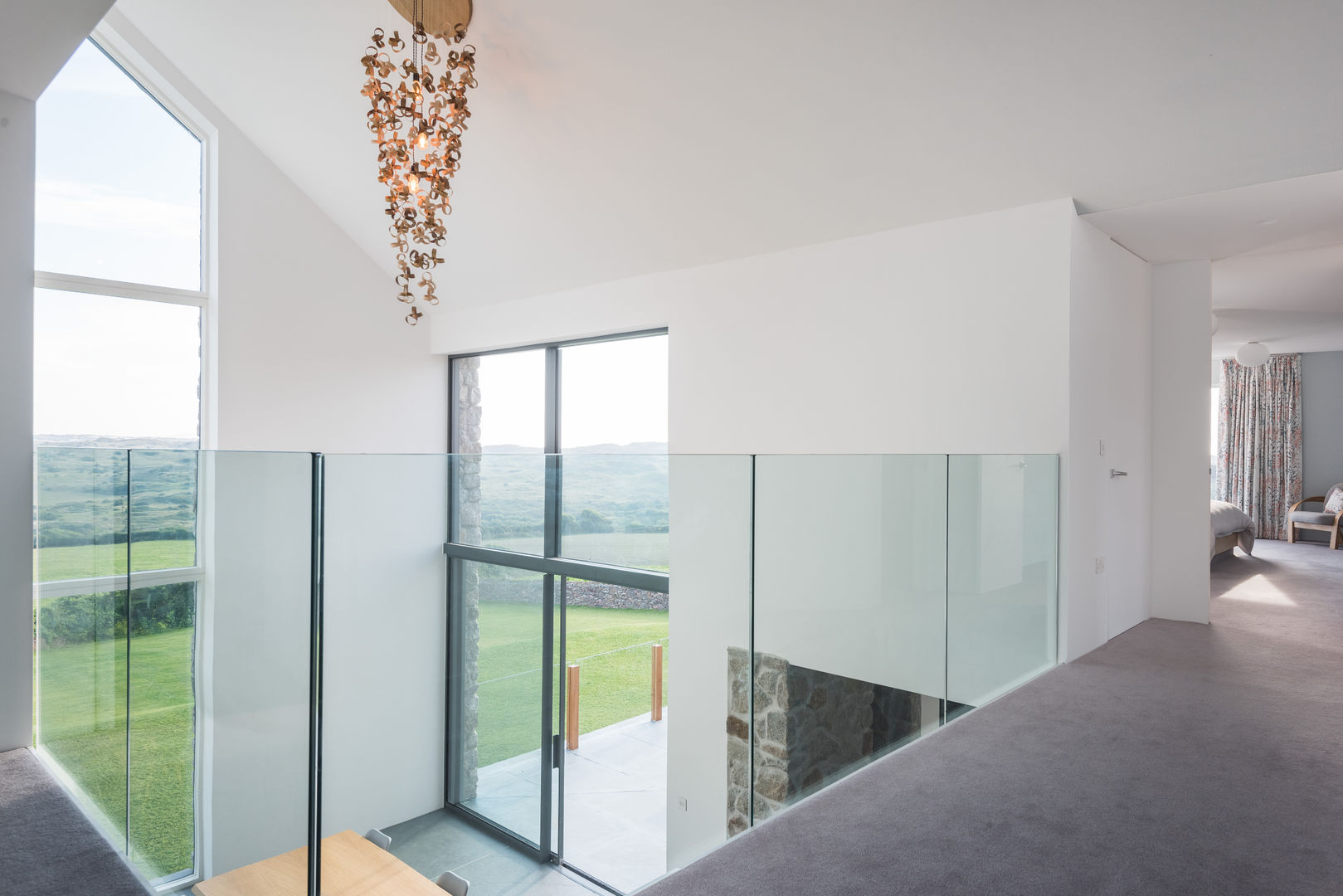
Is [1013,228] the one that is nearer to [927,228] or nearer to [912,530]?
[927,228]

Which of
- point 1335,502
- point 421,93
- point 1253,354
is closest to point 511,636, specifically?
point 421,93

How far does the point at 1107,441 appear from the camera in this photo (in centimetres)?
376

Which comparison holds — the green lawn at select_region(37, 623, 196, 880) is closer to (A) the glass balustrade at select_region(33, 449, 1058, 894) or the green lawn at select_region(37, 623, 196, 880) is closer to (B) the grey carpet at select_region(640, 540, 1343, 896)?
(A) the glass balustrade at select_region(33, 449, 1058, 894)

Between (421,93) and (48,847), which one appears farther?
(421,93)

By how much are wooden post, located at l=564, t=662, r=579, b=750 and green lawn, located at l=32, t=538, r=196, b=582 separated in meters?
1.18

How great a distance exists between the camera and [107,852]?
5.78 feet

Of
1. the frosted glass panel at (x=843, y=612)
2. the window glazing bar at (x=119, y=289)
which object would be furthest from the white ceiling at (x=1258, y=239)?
the window glazing bar at (x=119, y=289)

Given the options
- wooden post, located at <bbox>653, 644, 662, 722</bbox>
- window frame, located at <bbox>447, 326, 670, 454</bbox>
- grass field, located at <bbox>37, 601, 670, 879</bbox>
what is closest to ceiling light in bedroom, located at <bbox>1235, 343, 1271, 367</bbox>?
window frame, located at <bbox>447, 326, 670, 454</bbox>

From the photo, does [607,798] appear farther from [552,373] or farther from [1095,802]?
[552,373]

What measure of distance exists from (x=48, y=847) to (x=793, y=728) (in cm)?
203

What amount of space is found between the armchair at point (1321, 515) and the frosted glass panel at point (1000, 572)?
21.1 feet

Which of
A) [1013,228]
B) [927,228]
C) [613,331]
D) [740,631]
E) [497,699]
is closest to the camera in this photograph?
[497,699]

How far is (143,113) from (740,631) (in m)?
4.75

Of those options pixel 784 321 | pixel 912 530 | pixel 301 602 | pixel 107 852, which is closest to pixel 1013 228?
pixel 784 321
